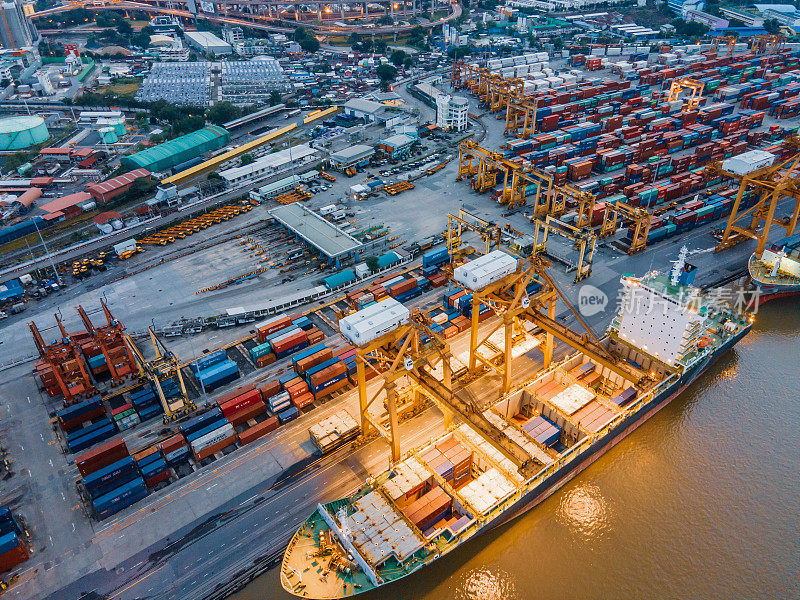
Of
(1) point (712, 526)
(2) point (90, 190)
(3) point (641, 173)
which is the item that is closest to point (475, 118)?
(3) point (641, 173)

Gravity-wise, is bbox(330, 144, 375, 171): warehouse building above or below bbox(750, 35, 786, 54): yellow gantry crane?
below

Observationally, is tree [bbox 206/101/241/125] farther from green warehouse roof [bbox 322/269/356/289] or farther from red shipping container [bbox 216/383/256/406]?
red shipping container [bbox 216/383/256/406]

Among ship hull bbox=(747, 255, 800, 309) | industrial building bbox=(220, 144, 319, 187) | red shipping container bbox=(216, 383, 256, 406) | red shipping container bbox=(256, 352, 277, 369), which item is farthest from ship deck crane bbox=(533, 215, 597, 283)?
industrial building bbox=(220, 144, 319, 187)

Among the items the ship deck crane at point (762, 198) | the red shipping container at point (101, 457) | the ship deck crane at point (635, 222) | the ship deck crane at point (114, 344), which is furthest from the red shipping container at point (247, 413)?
the ship deck crane at point (762, 198)

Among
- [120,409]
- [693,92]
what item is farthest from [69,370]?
[693,92]

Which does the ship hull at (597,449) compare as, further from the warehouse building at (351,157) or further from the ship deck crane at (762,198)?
the warehouse building at (351,157)

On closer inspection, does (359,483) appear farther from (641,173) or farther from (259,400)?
(641,173)
